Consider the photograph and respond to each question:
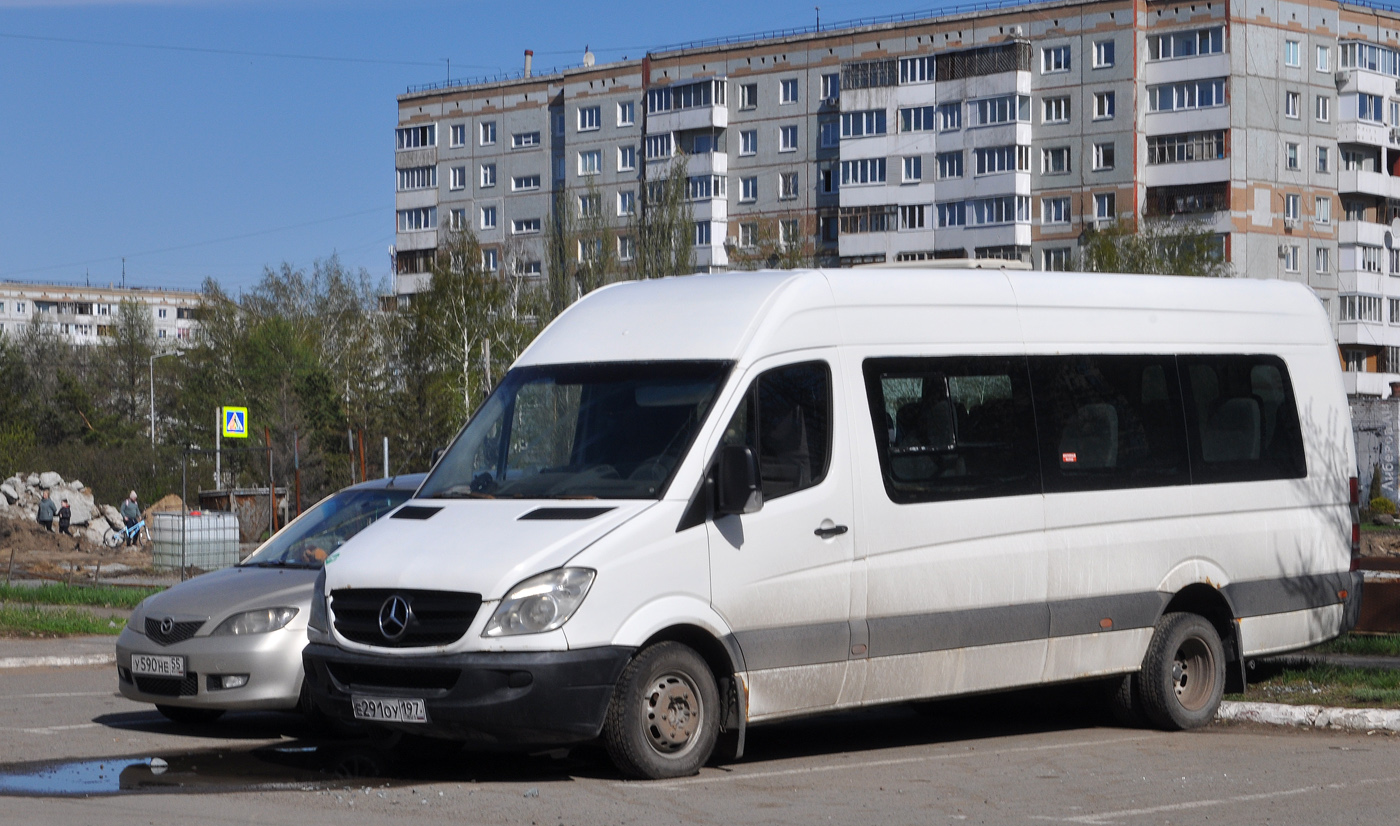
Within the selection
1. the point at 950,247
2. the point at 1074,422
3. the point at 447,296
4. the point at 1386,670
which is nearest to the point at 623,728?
the point at 1074,422

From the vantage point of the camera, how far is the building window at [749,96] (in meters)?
86.2

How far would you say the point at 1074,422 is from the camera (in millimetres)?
10883

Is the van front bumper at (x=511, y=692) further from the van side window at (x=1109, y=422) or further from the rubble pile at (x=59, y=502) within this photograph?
the rubble pile at (x=59, y=502)

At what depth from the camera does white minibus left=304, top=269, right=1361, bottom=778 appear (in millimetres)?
8555

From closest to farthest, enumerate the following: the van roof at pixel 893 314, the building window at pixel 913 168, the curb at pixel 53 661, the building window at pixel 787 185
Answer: the van roof at pixel 893 314, the curb at pixel 53 661, the building window at pixel 913 168, the building window at pixel 787 185

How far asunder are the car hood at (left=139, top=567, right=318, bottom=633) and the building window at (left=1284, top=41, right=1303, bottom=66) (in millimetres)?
75020

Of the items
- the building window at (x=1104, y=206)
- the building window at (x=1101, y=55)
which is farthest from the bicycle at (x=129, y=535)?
the building window at (x=1101, y=55)

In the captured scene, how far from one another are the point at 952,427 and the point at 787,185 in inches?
3005

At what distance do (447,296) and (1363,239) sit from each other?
139ft

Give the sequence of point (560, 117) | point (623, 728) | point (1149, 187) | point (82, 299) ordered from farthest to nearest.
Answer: point (82, 299)
point (560, 117)
point (1149, 187)
point (623, 728)

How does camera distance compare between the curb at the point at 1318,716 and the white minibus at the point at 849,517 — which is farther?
the curb at the point at 1318,716

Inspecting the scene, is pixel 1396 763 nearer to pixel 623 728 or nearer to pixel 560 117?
pixel 623 728

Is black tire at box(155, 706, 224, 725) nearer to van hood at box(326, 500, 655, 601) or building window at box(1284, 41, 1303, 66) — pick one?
van hood at box(326, 500, 655, 601)

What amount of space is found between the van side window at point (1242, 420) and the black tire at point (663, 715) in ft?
13.7
